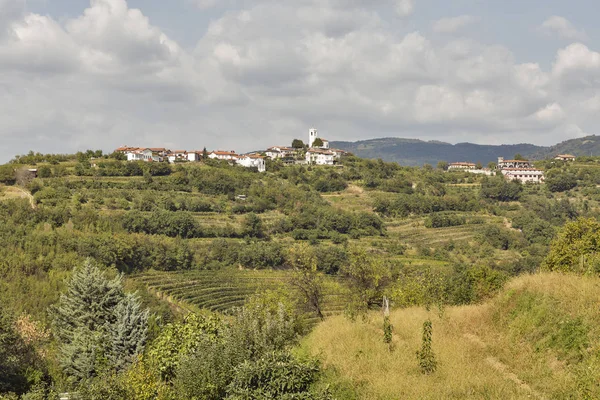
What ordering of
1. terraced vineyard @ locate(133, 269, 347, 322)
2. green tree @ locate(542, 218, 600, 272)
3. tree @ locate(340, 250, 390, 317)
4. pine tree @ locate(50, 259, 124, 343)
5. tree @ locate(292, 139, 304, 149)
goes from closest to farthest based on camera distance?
pine tree @ locate(50, 259, 124, 343), tree @ locate(340, 250, 390, 317), green tree @ locate(542, 218, 600, 272), terraced vineyard @ locate(133, 269, 347, 322), tree @ locate(292, 139, 304, 149)

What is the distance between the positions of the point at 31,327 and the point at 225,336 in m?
22.0

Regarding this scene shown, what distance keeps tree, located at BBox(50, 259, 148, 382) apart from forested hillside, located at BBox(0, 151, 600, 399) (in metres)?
0.13

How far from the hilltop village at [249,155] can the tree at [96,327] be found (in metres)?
82.0

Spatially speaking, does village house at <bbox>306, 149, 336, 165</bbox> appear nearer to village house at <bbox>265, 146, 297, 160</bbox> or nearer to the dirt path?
village house at <bbox>265, 146, 297, 160</bbox>

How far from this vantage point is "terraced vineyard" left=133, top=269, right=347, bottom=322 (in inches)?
1907

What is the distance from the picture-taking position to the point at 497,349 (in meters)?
12.9

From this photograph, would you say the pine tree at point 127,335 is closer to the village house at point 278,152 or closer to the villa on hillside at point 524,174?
the village house at point 278,152

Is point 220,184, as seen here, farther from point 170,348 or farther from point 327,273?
point 170,348

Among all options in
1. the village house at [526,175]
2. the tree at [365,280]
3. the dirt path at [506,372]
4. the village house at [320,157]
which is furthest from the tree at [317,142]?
the dirt path at [506,372]

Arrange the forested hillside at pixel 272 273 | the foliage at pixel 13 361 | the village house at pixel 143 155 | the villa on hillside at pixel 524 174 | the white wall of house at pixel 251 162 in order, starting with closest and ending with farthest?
1. the forested hillside at pixel 272 273
2. the foliage at pixel 13 361
3. the village house at pixel 143 155
4. the white wall of house at pixel 251 162
5. the villa on hillside at pixel 524 174

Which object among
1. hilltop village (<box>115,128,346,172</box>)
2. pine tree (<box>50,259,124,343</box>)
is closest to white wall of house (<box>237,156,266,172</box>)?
hilltop village (<box>115,128,346,172</box>)

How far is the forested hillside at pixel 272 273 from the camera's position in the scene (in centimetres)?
1216

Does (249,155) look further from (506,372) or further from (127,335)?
(506,372)

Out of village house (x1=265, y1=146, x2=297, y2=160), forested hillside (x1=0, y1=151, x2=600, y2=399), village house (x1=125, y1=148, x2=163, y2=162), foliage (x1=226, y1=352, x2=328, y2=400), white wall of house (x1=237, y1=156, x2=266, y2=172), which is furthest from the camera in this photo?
village house (x1=265, y1=146, x2=297, y2=160)
